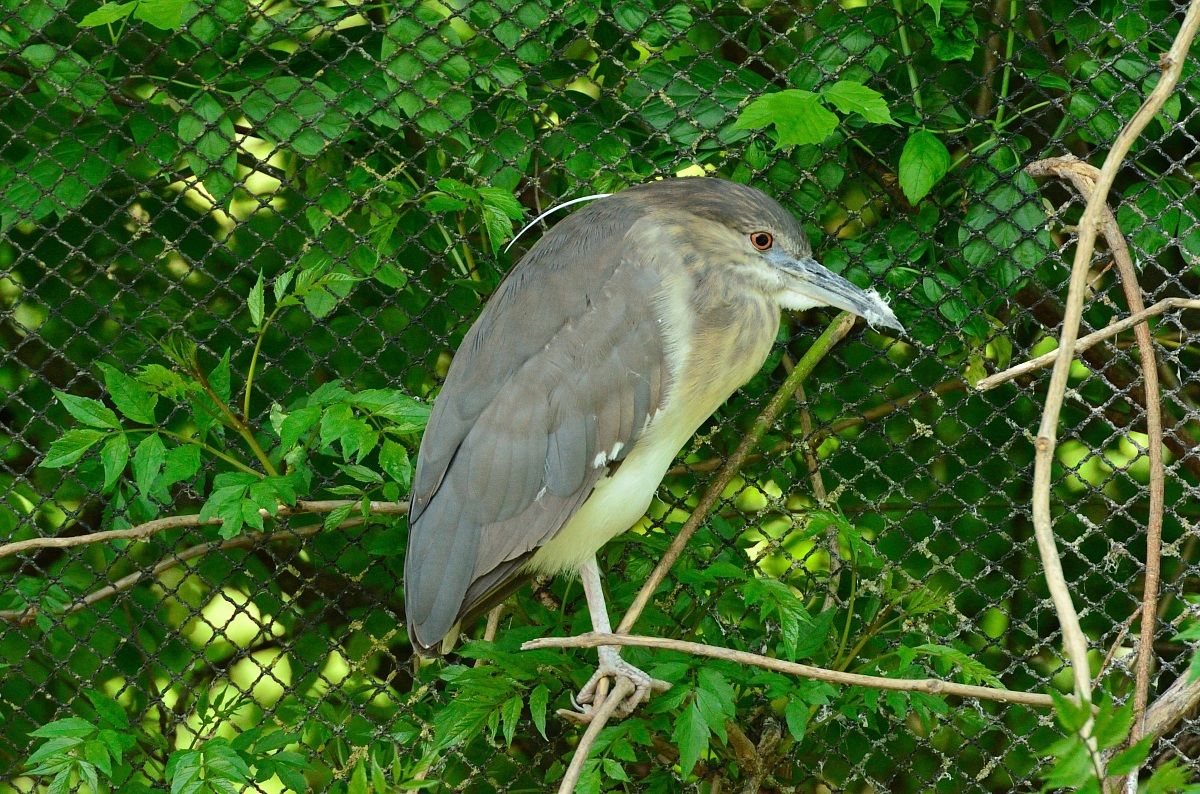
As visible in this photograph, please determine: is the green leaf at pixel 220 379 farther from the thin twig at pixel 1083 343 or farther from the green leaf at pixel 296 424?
the thin twig at pixel 1083 343

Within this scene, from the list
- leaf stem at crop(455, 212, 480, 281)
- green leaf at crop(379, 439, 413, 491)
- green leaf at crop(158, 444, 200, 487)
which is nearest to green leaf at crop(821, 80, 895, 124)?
leaf stem at crop(455, 212, 480, 281)

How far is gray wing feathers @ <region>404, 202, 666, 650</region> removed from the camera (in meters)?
1.58

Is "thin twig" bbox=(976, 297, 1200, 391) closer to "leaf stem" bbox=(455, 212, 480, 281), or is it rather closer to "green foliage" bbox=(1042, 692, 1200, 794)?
"green foliage" bbox=(1042, 692, 1200, 794)

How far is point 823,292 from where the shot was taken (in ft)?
5.22

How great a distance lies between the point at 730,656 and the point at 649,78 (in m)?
0.86

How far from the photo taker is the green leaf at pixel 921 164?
1.65 m

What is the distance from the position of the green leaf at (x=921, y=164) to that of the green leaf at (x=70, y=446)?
3.47 feet

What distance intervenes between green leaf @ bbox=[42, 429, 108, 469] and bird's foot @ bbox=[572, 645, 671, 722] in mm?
667

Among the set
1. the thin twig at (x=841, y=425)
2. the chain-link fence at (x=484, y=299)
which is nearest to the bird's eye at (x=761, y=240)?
the chain-link fence at (x=484, y=299)

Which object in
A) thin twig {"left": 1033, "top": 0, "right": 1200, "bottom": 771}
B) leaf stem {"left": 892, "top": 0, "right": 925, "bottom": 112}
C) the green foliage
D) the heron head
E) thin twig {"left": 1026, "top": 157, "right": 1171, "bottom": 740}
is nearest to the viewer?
the green foliage

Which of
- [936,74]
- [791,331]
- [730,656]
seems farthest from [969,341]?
[730,656]

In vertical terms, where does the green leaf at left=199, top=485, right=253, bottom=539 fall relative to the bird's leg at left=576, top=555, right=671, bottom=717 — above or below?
above

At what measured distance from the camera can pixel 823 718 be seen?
1.73m

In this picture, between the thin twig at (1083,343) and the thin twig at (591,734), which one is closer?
the thin twig at (1083,343)
